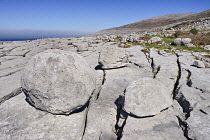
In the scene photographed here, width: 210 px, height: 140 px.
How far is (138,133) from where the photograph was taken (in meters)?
3.25

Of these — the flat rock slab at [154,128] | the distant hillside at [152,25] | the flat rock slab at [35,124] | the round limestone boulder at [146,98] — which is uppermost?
the distant hillside at [152,25]

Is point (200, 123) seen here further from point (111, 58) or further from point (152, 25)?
point (152, 25)

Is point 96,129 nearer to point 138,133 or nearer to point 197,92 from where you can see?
point 138,133

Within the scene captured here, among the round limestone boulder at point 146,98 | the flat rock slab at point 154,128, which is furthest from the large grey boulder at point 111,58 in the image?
the flat rock slab at point 154,128

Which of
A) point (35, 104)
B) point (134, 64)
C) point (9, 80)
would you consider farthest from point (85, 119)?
point (134, 64)

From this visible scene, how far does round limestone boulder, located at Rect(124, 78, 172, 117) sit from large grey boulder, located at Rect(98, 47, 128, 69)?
338 centimetres

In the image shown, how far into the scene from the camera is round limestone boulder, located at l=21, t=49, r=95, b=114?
142 inches

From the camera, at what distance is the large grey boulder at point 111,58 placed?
288 inches

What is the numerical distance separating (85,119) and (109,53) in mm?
4130

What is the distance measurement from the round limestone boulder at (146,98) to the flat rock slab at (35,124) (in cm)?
A: 136

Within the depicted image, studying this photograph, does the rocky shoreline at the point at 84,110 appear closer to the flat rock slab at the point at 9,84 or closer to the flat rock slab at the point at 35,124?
the flat rock slab at the point at 35,124

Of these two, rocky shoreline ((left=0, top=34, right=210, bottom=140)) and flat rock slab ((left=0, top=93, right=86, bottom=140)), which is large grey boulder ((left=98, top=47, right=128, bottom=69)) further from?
flat rock slab ((left=0, top=93, right=86, bottom=140))

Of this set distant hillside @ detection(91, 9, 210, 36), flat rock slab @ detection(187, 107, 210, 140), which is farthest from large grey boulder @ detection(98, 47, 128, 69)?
distant hillside @ detection(91, 9, 210, 36)

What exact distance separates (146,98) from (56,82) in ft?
7.67
